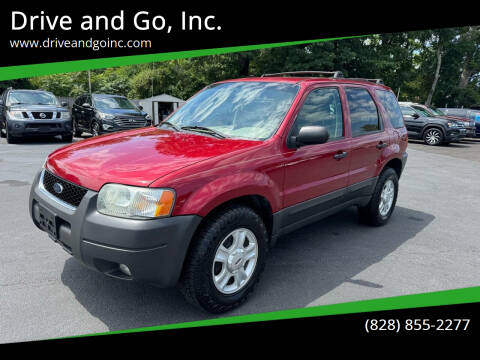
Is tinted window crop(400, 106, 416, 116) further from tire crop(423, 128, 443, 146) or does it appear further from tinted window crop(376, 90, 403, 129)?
tinted window crop(376, 90, 403, 129)

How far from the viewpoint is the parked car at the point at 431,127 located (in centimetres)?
1605

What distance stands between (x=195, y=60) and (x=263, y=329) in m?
30.2

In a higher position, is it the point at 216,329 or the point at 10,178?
the point at 10,178

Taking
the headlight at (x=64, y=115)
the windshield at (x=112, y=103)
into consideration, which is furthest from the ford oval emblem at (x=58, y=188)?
the windshield at (x=112, y=103)

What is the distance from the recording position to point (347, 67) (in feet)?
94.3

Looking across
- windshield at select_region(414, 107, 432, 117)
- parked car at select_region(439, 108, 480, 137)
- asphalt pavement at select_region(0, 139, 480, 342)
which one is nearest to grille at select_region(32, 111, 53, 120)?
asphalt pavement at select_region(0, 139, 480, 342)

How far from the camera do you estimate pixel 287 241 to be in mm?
4352

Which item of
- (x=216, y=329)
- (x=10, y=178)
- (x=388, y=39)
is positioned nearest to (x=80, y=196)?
(x=216, y=329)

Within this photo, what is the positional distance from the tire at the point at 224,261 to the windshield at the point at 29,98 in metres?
11.1

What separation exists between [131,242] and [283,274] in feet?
5.63

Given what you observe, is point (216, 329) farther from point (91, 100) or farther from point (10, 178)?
point (91, 100)

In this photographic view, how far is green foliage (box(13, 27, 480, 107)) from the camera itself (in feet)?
89.4

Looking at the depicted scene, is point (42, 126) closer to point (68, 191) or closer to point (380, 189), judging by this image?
point (68, 191)

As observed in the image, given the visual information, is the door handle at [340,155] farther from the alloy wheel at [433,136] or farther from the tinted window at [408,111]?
the tinted window at [408,111]
